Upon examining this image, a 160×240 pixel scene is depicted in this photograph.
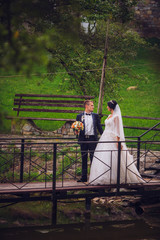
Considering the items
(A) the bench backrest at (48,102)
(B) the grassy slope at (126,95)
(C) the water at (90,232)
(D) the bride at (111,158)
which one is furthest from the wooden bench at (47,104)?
(C) the water at (90,232)

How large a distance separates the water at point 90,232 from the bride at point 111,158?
98cm

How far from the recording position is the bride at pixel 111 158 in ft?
23.8

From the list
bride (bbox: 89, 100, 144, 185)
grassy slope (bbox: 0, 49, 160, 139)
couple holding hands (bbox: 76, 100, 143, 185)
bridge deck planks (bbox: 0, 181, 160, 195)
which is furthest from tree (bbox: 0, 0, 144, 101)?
bridge deck planks (bbox: 0, 181, 160, 195)

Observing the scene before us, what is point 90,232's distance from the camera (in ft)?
24.1

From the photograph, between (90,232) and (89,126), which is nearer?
(90,232)

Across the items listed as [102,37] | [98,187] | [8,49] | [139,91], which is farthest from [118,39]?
[8,49]

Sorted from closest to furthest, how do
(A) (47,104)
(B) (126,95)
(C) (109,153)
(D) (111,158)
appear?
(D) (111,158) < (C) (109,153) < (A) (47,104) < (B) (126,95)

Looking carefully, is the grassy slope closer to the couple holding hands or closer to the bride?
the couple holding hands

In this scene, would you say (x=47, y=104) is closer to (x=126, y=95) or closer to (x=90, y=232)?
(x=90, y=232)

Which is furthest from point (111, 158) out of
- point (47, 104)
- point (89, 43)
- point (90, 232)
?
point (89, 43)

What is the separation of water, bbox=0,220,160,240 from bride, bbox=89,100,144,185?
98 cm

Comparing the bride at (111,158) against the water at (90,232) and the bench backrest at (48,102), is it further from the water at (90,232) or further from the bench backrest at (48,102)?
the bench backrest at (48,102)

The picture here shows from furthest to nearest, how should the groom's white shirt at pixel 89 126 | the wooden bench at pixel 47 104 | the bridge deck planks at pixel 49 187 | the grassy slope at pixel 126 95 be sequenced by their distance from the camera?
the grassy slope at pixel 126 95
the wooden bench at pixel 47 104
the groom's white shirt at pixel 89 126
the bridge deck planks at pixel 49 187

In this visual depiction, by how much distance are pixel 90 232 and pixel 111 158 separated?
1521mm
